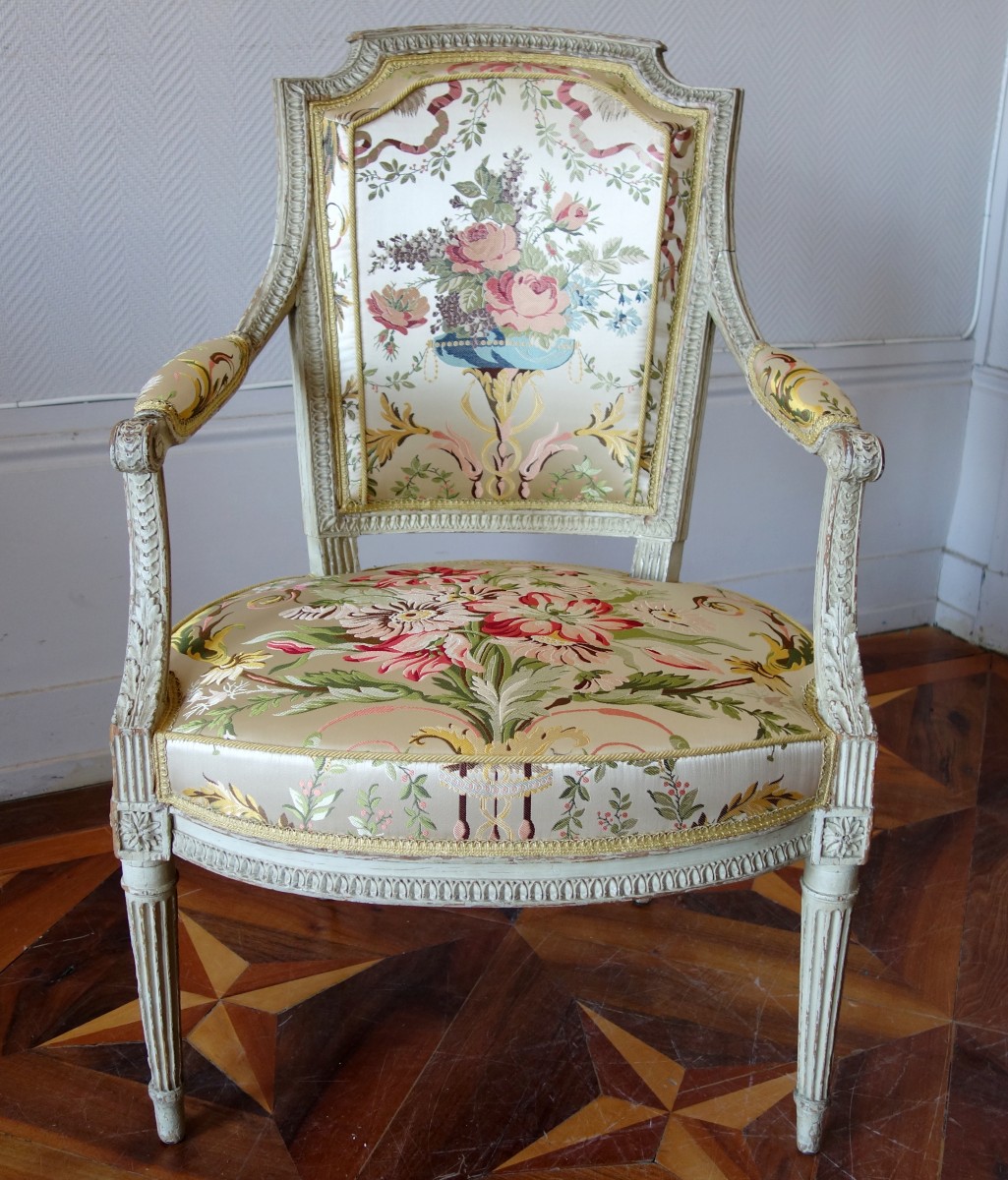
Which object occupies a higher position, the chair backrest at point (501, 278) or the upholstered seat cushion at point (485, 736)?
the chair backrest at point (501, 278)

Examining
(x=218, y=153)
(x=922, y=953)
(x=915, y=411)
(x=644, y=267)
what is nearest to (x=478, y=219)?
(x=644, y=267)

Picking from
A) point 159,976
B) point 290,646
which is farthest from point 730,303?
point 159,976

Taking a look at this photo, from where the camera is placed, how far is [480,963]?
1.20 metres

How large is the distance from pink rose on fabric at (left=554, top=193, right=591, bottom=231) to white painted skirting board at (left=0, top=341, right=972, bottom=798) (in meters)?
0.54

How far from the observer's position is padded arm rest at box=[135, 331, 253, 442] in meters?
0.88

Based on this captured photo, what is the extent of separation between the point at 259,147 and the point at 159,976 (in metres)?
0.95

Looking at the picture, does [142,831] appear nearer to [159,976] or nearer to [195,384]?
[159,976]

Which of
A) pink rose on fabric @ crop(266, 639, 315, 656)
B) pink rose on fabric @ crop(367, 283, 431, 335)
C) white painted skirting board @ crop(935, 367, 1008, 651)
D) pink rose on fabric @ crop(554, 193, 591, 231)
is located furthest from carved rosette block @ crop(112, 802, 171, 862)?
white painted skirting board @ crop(935, 367, 1008, 651)

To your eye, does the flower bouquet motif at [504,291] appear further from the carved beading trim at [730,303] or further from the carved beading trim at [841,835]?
the carved beading trim at [841,835]

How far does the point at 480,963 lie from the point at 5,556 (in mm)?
735

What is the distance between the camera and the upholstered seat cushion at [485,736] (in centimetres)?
80

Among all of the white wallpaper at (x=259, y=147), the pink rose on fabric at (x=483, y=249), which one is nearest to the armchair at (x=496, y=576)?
the pink rose on fabric at (x=483, y=249)

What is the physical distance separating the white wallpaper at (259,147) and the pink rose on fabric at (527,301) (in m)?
0.47

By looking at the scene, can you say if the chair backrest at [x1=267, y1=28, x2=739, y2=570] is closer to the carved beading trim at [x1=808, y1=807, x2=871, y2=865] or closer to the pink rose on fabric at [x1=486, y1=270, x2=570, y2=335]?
the pink rose on fabric at [x1=486, y1=270, x2=570, y2=335]
